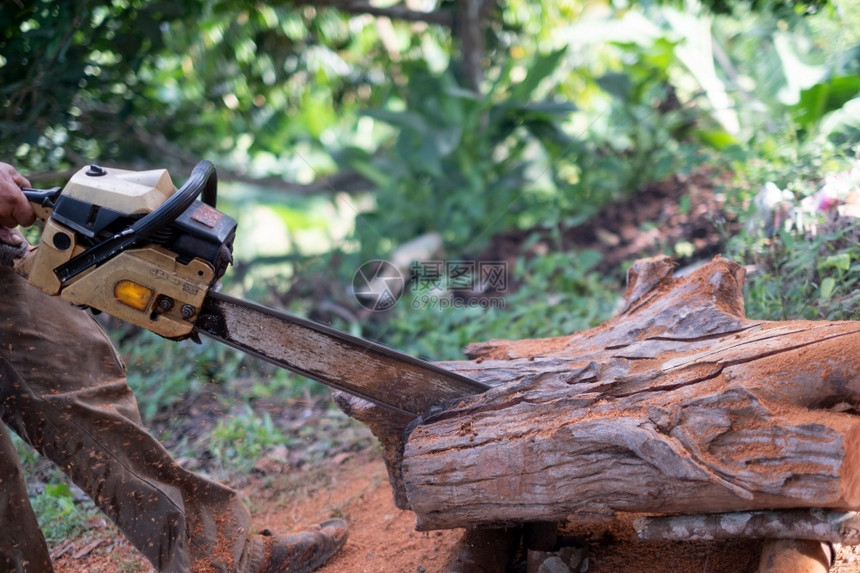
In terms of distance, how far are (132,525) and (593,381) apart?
155 cm

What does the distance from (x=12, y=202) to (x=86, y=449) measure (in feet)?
2.61

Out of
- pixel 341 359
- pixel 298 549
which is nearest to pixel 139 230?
pixel 341 359

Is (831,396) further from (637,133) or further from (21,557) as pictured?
(637,133)

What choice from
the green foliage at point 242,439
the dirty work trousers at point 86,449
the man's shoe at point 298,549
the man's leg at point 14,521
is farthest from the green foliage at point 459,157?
the man's leg at point 14,521

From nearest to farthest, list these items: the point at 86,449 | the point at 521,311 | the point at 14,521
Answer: the point at 14,521
the point at 86,449
the point at 521,311

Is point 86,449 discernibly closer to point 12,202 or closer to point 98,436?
point 98,436

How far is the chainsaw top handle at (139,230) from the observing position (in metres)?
1.94

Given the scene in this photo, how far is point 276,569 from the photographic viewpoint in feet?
8.17

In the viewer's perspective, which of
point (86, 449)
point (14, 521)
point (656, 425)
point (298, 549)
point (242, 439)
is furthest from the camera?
point (242, 439)

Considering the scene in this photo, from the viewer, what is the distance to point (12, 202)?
2.06 meters

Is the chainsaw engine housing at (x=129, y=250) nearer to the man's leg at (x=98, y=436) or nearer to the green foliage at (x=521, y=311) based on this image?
the man's leg at (x=98, y=436)

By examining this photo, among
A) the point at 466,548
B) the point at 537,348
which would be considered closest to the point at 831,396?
the point at 537,348

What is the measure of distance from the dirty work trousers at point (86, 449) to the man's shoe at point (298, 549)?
11cm

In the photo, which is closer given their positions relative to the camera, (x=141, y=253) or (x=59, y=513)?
(x=141, y=253)
